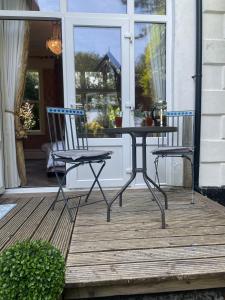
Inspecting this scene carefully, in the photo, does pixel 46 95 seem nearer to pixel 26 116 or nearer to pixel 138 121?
pixel 26 116

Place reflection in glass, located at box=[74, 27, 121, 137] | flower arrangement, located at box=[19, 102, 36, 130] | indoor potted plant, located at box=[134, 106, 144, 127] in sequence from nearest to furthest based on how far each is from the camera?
reflection in glass, located at box=[74, 27, 121, 137] → indoor potted plant, located at box=[134, 106, 144, 127] → flower arrangement, located at box=[19, 102, 36, 130]

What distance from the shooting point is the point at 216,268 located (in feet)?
4.88

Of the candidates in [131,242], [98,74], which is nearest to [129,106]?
[98,74]

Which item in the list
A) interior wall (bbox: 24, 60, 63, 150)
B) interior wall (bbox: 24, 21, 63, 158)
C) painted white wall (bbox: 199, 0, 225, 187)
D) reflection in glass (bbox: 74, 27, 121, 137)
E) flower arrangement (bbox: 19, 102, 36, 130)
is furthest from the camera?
interior wall (bbox: 24, 60, 63, 150)

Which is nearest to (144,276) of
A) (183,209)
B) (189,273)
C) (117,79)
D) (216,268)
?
(189,273)

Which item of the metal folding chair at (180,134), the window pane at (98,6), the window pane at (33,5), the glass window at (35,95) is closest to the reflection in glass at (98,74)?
the window pane at (98,6)

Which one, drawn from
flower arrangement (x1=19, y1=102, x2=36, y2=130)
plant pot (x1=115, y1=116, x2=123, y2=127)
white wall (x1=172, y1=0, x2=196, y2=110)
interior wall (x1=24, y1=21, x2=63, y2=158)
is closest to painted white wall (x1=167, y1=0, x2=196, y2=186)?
white wall (x1=172, y1=0, x2=196, y2=110)

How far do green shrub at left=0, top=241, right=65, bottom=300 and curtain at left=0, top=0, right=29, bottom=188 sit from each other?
2.27 metres

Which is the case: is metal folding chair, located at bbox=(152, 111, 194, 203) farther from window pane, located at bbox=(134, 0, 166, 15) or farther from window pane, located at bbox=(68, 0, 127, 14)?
window pane, located at bbox=(68, 0, 127, 14)

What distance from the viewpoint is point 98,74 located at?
3416 mm

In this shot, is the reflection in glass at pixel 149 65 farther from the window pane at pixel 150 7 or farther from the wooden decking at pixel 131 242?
the wooden decking at pixel 131 242

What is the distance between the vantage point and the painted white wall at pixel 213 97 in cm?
305

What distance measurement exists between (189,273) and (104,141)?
2135mm

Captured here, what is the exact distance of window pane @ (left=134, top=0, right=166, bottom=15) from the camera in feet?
11.0
